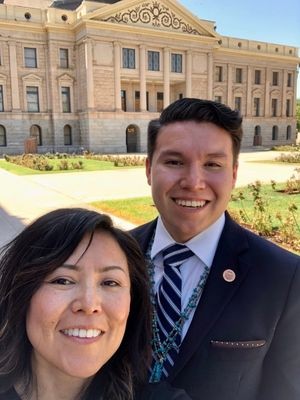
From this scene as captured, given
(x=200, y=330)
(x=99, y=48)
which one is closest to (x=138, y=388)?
(x=200, y=330)

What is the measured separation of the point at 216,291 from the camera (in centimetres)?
177

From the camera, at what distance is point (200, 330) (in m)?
1.70

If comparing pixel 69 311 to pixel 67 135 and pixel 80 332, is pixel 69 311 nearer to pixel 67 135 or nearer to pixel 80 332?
pixel 80 332

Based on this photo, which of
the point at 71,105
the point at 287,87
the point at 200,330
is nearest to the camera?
the point at 200,330

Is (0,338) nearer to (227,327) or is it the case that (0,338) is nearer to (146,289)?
(146,289)

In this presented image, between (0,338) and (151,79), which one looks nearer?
(0,338)

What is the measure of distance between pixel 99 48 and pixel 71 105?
6.95 m

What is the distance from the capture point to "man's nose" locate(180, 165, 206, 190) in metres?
1.86

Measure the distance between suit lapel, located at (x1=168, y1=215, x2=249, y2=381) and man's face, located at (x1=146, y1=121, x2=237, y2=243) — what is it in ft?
0.49

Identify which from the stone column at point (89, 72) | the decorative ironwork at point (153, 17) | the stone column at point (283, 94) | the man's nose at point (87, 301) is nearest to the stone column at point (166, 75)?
the decorative ironwork at point (153, 17)

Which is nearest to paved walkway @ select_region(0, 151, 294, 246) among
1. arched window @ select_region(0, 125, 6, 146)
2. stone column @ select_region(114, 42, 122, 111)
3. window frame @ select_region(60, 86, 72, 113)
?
arched window @ select_region(0, 125, 6, 146)

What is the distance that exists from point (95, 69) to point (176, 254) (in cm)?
4348

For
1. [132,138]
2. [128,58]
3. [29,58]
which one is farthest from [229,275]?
[132,138]

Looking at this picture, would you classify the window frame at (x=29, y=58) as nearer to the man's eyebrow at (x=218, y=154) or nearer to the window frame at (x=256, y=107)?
the window frame at (x=256, y=107)
